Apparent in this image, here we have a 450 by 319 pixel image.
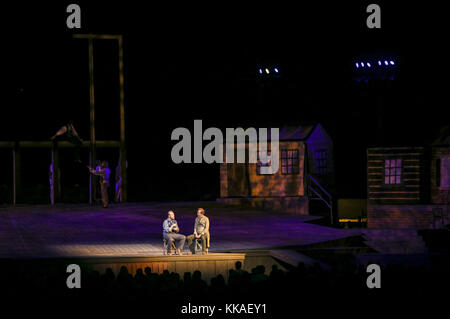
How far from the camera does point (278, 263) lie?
52.1 feet

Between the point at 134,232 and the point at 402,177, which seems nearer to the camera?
the point at 134,232

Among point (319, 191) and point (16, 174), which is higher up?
point (16, 174)

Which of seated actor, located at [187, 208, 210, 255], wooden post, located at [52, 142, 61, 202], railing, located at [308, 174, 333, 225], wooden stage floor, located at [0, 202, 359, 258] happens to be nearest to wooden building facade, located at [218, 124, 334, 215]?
railing, located at [308, 174, 333, 225]

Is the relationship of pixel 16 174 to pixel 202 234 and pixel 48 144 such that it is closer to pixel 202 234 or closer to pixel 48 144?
pixel 48 144

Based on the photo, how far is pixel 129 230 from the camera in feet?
69.3

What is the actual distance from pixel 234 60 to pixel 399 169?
26.8ft

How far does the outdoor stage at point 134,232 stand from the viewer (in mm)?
15984

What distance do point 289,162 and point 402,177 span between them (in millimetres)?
4036

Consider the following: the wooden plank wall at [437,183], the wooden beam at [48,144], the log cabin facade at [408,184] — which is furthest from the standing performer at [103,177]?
the wooden plank wall at [437,183]

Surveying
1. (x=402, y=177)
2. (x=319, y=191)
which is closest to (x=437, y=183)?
(x=402, y=177)

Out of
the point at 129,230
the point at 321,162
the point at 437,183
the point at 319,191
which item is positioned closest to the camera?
the point at 129,230

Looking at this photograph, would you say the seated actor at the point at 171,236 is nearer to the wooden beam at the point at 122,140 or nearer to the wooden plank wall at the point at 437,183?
the wooden plank wall at the point at 437,183
